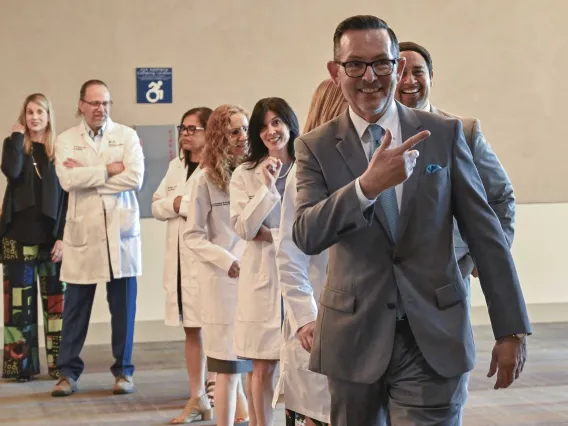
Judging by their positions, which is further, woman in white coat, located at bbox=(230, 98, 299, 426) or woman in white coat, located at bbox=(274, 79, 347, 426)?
woman in white coat, located at bbox=(230, 98, 299, 426)

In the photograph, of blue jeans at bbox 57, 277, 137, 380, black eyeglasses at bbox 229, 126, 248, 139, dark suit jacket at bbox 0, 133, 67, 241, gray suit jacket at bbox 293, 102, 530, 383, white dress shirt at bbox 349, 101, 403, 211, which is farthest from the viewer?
dark suit jacket at bbox 0, 133, 67, 241

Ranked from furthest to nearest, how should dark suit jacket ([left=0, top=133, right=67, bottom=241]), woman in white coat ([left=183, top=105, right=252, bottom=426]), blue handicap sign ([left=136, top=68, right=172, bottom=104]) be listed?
1. blue handicap sign ([left=136, top=68, right=172, bottom=104])
2. dark suit jacket ([left=0, top=133, right=67, bottom=241])
3. woman in white coat ([left=183, top=105, right=252, bottom=426])

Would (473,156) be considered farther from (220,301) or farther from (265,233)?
(220,301)

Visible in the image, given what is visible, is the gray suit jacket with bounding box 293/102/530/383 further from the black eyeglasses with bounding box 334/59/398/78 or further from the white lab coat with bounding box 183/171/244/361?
the white lab coat with bounding box 183/171/244/361

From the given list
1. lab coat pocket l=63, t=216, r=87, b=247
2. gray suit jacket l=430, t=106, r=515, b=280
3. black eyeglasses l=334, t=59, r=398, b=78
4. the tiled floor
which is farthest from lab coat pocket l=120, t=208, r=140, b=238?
black eyeglasses l=334, t=59, r=398, b=78

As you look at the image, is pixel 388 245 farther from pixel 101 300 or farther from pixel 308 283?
pixel 101 300

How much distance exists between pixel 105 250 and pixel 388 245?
425 centimetres

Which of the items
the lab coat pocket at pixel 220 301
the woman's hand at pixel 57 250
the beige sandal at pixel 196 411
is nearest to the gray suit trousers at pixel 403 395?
the lab coat pocket at pixel 220 301

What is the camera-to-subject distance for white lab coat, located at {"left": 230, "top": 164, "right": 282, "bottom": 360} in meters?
4.11

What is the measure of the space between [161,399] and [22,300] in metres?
1.34

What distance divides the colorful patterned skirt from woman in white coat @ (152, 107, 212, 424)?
1.17m

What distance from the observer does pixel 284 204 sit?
10.7 ft

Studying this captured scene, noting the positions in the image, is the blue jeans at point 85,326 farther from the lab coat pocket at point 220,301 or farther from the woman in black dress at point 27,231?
the lab coat pocket at point 220,301

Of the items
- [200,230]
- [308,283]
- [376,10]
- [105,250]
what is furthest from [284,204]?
[376,10]
